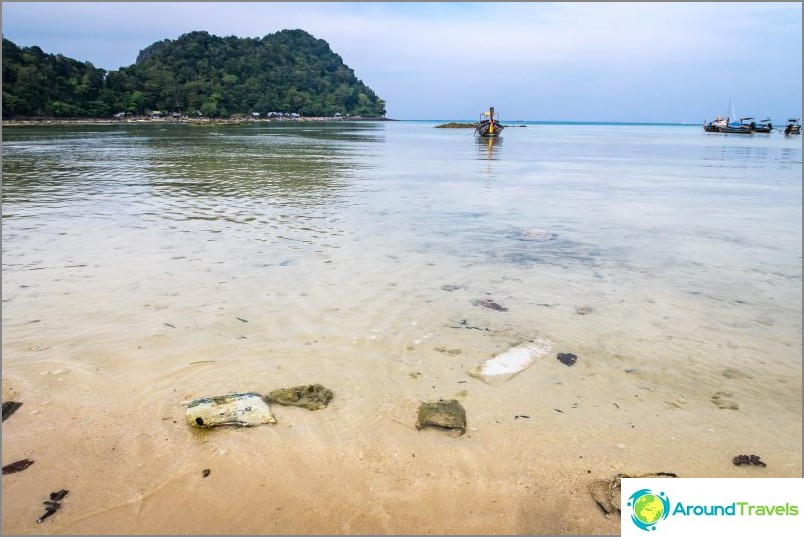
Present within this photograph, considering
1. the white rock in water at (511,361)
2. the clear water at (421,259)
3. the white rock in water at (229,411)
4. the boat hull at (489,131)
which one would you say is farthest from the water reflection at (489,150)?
the white rock in water at (229,411)

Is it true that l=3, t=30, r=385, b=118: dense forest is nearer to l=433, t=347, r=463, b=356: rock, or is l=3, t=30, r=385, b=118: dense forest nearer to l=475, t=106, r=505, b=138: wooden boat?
l=475, t=106, r=505, b=138: wooden boat

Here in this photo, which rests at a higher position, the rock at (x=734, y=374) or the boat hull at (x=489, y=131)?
the boat hull at (x=489, y=131)

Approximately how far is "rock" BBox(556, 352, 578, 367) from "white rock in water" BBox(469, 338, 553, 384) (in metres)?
0.16

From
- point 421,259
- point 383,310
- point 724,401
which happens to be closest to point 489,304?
point 383,310

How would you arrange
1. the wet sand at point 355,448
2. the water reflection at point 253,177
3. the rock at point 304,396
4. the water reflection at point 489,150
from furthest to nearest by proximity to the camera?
the water reflection at point 489,150 → the water reflection at point 253,177 → the rock at point 304,396 → the wet sand at point 355,448

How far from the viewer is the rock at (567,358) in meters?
5.00

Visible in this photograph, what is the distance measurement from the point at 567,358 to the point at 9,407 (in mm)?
5282

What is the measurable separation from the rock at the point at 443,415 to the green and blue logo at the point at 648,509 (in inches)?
52.1

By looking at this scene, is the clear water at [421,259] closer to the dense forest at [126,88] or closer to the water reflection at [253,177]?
the water reflection at [253,177]

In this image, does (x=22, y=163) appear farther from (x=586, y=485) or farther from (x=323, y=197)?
(x=586, y=485)

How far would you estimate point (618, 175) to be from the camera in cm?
2342

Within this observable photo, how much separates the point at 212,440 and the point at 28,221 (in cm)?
1065

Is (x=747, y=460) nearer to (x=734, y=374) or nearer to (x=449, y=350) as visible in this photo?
(x=734, y=374)

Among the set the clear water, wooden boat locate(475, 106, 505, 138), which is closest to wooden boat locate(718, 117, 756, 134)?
wooden boat locate(475, 106, 505, 138)
